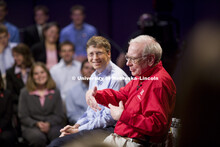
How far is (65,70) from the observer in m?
3.33

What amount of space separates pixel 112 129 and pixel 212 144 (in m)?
1.15

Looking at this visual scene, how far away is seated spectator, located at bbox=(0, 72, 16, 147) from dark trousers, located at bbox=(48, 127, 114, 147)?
1.62m

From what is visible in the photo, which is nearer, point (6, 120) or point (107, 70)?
point (107, 70)

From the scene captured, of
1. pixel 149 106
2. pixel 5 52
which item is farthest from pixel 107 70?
pixel 5 52

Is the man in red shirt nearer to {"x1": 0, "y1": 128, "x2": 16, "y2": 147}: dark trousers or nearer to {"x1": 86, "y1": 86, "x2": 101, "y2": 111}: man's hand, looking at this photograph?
{"x1": 86, "y1": 86, "x2": 101, "y2": 111}: man's hand

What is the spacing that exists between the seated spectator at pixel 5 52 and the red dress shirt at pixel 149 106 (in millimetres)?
2597

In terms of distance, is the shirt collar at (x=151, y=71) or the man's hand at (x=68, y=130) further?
the man's hand at (x=68, y=130)

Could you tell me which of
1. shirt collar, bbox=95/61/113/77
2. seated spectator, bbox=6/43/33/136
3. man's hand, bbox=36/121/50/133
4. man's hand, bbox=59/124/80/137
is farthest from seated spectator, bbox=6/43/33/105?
shirt collar, bbox=95/61/113/77

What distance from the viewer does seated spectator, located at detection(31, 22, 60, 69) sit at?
4.04m

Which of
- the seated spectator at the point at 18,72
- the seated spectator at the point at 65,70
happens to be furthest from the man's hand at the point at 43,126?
the seated spectator at the point at 18,72

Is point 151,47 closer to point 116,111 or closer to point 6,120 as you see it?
point 116,111

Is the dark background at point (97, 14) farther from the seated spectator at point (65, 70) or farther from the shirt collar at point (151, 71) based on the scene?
the shirt collar at point (151, 71)

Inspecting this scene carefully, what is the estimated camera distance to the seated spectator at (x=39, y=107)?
3.11 metres

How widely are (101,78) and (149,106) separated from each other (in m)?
0.44
